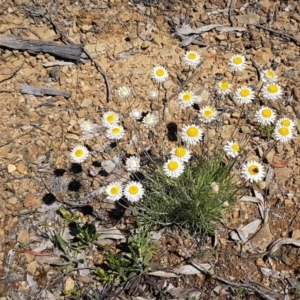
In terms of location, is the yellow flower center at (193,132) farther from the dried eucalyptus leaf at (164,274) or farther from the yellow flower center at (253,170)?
the dried eucalyptus leaf at (164,274)

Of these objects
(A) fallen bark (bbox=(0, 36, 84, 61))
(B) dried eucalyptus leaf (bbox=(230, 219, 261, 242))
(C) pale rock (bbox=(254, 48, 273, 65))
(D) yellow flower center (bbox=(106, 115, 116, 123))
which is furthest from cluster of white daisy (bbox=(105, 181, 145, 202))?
(C) pale rock (bbox=(254, 48, 273, 65))

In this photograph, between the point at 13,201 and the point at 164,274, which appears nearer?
the point at 164,274

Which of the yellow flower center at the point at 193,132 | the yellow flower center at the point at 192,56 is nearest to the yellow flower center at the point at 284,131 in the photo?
the yellow flower center at the point at 193,132

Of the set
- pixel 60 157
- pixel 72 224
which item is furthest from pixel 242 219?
pixel 60 157

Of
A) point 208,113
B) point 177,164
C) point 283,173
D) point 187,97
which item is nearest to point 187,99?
point 187,97

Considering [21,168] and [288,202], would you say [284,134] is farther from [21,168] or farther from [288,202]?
[21,168]

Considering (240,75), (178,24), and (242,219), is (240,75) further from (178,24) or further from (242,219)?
(242,219)
